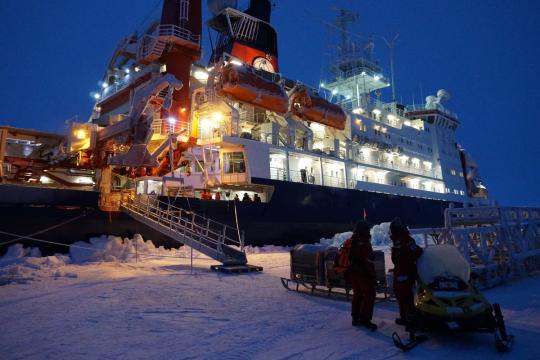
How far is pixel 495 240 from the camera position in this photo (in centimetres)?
853

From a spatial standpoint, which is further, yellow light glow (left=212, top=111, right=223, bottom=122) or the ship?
yellow light glow (left=212, top=111, right=223, bottom=122)

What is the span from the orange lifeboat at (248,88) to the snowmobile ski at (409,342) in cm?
1580

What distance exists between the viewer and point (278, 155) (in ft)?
67.2

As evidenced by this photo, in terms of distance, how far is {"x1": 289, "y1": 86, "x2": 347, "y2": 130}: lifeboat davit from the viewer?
70.2ft

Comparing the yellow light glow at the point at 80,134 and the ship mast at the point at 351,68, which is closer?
the yellow light glow at the point at 80,134

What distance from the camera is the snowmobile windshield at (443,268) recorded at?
4441mm

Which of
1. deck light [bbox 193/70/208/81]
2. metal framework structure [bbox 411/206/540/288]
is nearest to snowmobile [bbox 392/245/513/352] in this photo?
metal framework structure [bbox 411/206/540/288]

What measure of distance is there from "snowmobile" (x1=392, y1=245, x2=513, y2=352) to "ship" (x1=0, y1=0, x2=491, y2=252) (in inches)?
420

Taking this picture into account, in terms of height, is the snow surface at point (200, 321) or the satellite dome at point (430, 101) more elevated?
the satellite dome at point (430, 101)

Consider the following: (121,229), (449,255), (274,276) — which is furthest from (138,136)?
(449,255)

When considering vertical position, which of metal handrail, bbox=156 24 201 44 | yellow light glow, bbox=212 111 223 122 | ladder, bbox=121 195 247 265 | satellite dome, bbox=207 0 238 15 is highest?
satellite dome, bbox=207 0 238 15

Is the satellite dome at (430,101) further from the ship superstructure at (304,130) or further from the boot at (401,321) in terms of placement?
the boot at (401,321)

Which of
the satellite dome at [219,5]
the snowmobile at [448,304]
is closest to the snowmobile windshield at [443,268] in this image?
the snowmobile at [448,304]

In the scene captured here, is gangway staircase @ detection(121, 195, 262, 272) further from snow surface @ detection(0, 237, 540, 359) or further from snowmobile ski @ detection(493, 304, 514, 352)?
snowmobile ski @ detection(493, 304, 514, 352)
